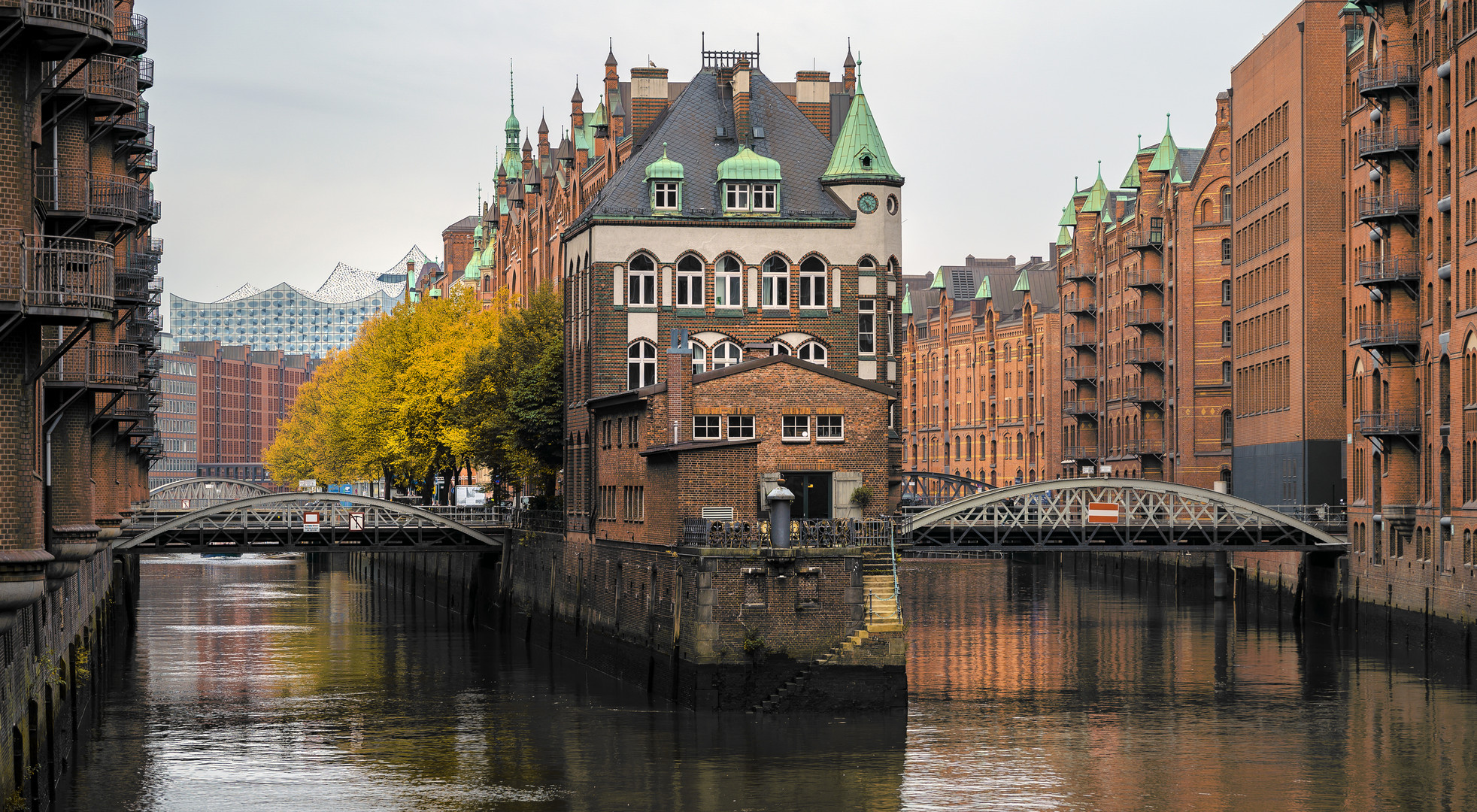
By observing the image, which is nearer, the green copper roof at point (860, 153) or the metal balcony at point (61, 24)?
the metal balcony at point (61, 24)

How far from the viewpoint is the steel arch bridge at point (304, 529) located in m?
81.4

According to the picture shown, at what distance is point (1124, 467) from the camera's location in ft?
464

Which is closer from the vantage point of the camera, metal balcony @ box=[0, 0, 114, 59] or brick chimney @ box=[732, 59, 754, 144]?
metal balcony @ box=[0, 0, 114, 59]

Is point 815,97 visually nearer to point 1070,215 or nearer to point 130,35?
point 130,35

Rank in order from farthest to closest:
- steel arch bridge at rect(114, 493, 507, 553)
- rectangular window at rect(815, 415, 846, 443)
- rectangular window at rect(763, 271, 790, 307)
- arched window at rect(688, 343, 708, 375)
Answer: steel arch bridge at rect(114, 493, 507, 553), rectangular window at rect(763, 271, 790, 307), arched window at rect(688, 343, 708, 375), rectangular window at rect(815, 415, 846, 443)

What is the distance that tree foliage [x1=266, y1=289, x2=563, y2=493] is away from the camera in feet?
280

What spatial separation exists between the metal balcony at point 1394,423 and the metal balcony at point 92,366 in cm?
4659

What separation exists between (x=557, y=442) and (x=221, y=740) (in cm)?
3346

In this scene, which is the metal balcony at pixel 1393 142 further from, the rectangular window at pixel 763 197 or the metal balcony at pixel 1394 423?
the rectangular window at pixel 763 197

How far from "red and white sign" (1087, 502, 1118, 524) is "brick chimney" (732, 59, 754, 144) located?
19.2m

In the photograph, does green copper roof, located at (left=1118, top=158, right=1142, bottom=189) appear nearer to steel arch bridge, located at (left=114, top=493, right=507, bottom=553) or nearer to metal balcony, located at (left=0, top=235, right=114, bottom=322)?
steel arch bridge, located at (left=114, top=493, right=507, bottom=553)

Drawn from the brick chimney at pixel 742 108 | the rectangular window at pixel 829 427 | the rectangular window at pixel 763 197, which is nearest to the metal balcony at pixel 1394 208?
the rectangular window at pixel 763 197

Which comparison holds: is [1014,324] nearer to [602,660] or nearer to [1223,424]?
[1223,424]

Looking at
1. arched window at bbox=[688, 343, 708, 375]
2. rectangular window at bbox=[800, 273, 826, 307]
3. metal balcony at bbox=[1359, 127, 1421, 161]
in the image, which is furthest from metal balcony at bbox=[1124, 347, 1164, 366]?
arched window at bbox=[688, 343, 708, 375]
